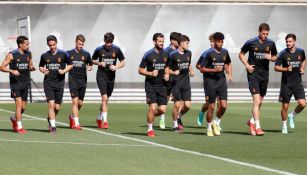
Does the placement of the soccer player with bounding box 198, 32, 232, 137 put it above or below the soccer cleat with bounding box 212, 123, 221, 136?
above

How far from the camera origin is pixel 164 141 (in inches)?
740

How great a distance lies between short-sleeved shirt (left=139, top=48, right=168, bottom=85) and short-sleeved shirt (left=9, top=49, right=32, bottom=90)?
2.74 m

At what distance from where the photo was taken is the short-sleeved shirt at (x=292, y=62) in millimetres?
22016

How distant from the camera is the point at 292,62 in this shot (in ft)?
72.2

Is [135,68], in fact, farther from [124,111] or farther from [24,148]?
[24,148]

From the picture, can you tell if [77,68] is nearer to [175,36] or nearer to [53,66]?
[53,66]

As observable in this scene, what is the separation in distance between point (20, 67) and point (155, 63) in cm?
308

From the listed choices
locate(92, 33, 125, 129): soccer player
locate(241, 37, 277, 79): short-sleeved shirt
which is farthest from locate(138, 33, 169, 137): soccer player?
locate(92, 33, 125, 129): soccer player

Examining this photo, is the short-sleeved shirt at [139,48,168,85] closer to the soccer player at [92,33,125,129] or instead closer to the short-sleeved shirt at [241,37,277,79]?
the short-sleeved shirt at [241,37,277,79]

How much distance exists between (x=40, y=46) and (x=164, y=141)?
2166 cm

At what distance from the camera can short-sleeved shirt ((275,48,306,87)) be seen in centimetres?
2202

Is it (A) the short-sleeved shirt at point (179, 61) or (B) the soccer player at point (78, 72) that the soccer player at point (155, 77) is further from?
(B) the soccer player at point (78, 72)

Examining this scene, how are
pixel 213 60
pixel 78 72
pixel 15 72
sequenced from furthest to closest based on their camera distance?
pixel 78 72, pixel 15 72, pixel 213 60

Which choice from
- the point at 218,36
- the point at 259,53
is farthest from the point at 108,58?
the point at 259,53
